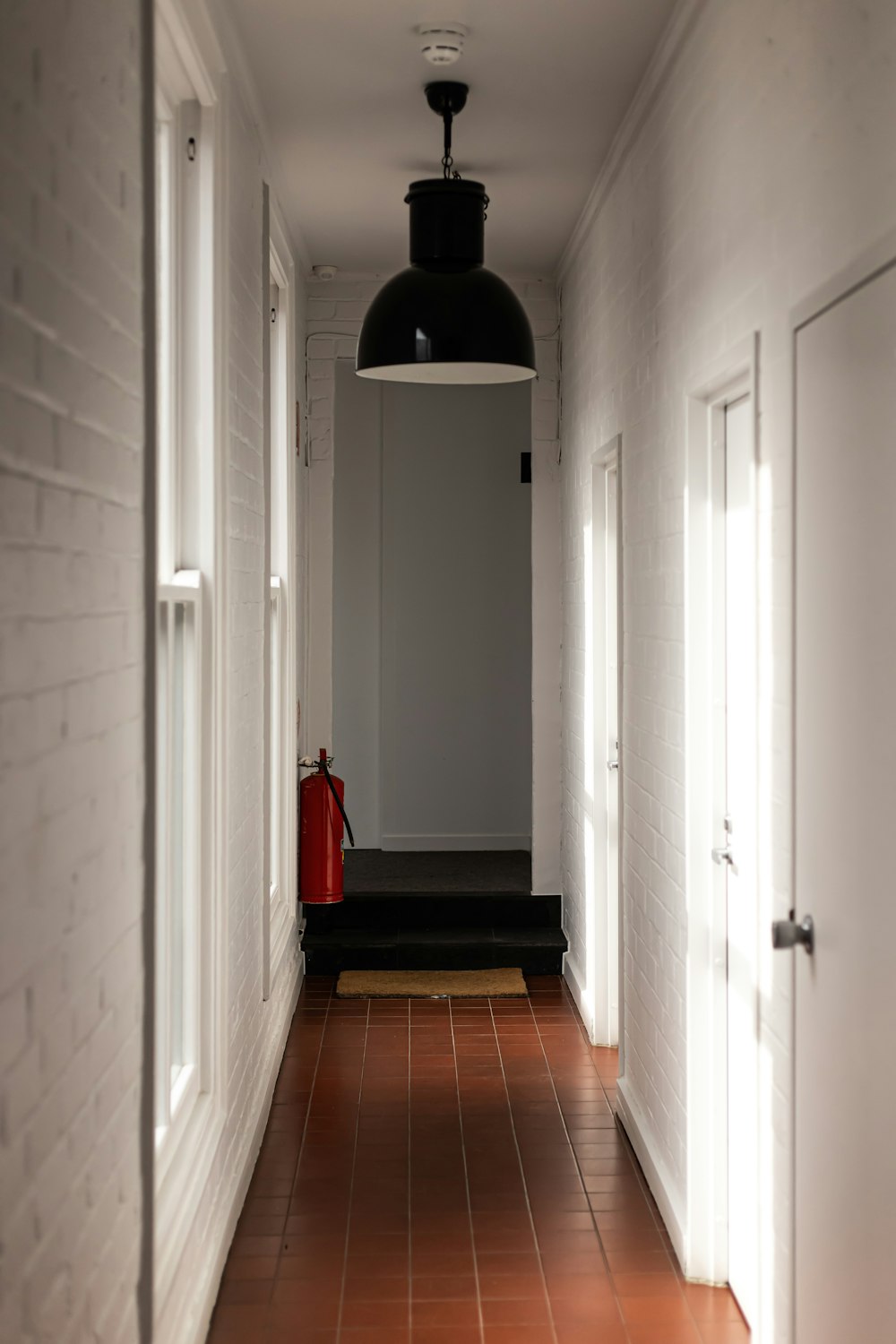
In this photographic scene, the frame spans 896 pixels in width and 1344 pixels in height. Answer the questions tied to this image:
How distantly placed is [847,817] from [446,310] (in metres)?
1.73

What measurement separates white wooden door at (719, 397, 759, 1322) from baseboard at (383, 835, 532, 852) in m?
4.09

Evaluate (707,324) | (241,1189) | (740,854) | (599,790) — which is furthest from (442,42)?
(241,1189)

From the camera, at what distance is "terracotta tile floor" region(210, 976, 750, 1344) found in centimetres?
279

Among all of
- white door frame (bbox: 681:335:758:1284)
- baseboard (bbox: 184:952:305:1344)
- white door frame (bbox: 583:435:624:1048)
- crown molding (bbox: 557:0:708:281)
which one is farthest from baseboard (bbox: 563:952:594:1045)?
crown molding (bbox: 557:0:708:281)

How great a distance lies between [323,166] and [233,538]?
1.66m

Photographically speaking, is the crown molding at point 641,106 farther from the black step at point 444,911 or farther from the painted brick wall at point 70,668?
the black step at point 444,911

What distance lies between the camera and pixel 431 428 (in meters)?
6.99

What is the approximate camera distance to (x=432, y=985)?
5.31 m

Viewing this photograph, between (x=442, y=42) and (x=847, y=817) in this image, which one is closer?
(x=847, y=817)

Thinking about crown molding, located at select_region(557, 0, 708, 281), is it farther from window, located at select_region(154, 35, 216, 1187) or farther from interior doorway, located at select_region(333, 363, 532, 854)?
interior doorway, located at select_region(333, 363, 532, 854)

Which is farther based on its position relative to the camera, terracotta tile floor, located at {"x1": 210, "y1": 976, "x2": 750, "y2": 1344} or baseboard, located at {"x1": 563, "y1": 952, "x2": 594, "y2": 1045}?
baseboard, located at {"x1": 563, "y1": 952, "x2": 594, "y2": 1045}

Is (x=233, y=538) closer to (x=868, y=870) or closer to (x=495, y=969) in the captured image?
(x=868, y=870)

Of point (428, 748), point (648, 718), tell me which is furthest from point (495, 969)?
point (648, 718)

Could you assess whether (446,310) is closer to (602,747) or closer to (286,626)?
(286,626)
